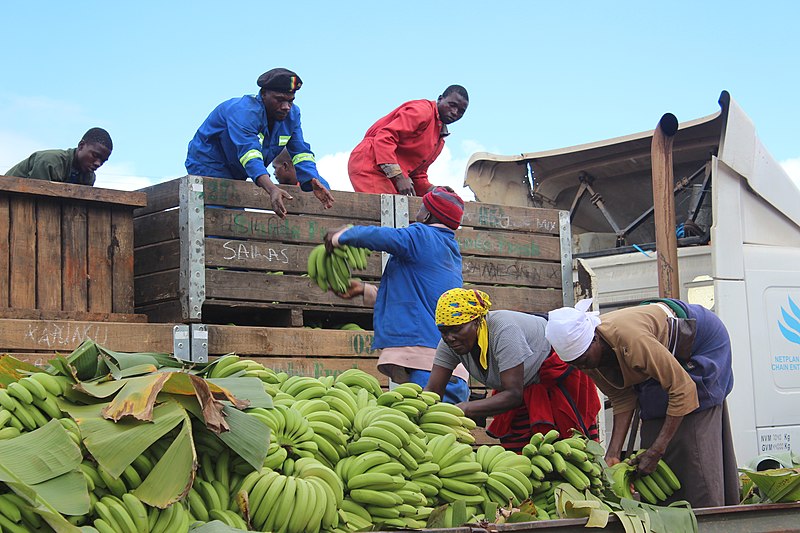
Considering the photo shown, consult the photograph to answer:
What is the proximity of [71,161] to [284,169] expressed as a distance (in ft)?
4.40

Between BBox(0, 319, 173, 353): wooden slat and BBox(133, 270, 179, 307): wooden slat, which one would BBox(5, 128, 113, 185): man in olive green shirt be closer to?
BBox(133, 270, 179, 307): wooden slat

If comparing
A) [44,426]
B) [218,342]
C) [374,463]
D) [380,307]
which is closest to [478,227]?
[380,307]

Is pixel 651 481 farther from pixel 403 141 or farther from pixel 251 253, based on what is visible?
pixel 403 141

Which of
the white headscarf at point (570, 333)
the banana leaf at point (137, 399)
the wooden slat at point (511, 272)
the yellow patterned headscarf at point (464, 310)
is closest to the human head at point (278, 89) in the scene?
the wooden slat at point (511, 272)

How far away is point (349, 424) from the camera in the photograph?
368 centimetres

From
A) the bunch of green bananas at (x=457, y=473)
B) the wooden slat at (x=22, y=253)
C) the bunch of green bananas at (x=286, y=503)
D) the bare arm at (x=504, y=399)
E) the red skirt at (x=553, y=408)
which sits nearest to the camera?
the bunch of green bananas at (x=286, y=503)

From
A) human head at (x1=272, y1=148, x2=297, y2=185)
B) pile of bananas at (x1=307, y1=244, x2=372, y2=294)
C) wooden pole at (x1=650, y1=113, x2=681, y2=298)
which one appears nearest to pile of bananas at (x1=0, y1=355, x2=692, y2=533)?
pile of bananas at (x1=307, y1=244, x2=372, y2=294)

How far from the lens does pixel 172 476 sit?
2875mm

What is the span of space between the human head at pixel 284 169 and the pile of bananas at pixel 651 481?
301 cm

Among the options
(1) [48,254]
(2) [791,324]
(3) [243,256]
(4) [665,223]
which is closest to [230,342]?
(3) [243,256]

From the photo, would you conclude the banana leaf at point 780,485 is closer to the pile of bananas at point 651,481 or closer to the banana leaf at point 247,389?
the pile of bananas at point 651,481

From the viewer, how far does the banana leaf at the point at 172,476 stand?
9.27 feet

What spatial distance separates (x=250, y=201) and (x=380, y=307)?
112 cm

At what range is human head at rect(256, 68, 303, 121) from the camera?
5.88m
